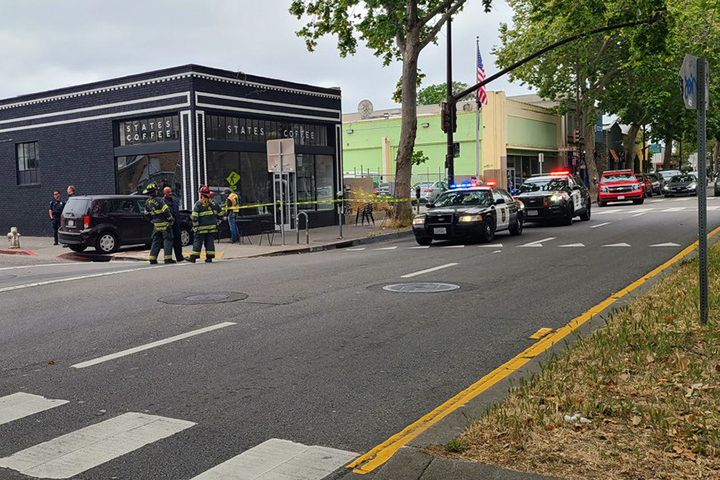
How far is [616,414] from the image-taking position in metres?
4.67

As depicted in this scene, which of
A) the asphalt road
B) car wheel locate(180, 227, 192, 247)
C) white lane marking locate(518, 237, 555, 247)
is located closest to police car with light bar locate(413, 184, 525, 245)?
white lane marking locate(518, 237, 555, 247)

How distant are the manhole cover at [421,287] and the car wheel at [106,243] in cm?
1185

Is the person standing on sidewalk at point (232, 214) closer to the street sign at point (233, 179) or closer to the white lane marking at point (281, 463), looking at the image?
the street sign at point (233, 179)

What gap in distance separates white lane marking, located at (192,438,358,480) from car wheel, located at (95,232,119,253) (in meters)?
17.1

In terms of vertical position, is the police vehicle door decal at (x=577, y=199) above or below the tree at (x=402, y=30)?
below

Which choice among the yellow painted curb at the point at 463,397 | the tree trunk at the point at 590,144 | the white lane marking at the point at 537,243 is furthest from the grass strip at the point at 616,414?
the tree trunk at the point at 590,144

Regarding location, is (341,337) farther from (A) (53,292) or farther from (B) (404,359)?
(A) (53,292)

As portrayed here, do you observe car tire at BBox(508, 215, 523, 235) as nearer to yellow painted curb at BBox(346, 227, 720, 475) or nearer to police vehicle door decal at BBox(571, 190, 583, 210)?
police vehicle door decal at BBox(571, 190, 583, 210)

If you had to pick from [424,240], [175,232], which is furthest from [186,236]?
[424,240]

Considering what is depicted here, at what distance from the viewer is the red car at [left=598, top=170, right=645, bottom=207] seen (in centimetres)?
3925

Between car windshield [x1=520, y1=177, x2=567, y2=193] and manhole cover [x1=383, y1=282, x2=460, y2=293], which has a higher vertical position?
car windshield [x1=520, y1=177, x2=567, y2=193]

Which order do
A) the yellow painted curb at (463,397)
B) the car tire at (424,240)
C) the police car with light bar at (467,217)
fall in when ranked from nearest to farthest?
the yellow painted curb at (463,397) < the police car with light bar at (467,217) < the car tire at (424,240)

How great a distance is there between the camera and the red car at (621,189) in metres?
39.2

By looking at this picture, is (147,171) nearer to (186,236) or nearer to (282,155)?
(186,236)
